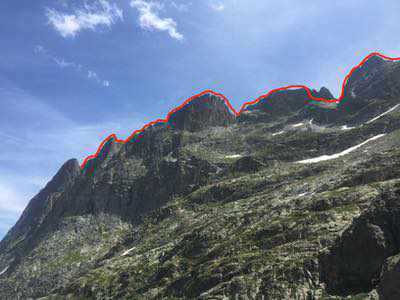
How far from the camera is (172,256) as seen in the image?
11631 cm

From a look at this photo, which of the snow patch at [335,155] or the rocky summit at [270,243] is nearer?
the rocky summit at [270,243]

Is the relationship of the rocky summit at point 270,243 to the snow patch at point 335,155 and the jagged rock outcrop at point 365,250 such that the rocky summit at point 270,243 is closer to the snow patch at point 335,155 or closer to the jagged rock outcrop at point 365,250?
the jagged rock outcrop at point 365,250

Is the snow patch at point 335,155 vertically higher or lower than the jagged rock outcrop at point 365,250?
higher

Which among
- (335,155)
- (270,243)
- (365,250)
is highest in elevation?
(335,155)

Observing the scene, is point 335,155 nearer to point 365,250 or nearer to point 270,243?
point 270,243

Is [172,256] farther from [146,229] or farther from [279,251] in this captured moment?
[146,229]

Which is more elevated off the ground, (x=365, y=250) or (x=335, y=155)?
(x=335, y=155)

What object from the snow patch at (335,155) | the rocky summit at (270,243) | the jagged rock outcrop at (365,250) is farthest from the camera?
the snow patch at (335,155)

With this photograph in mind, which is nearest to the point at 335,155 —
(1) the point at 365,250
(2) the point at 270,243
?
(2) the point at 270,243

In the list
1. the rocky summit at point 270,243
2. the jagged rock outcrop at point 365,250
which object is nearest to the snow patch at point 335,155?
the rocky summit at point 270,243

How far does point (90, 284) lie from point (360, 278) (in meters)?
97.8

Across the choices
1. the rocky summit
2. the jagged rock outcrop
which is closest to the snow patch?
the rocky summit

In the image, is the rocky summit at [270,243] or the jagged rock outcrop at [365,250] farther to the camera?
the rocky summit at [270,243]

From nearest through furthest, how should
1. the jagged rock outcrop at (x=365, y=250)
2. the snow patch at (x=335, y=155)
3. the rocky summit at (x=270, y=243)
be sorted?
the jagged rock outcrop at (x=365, y=250) < the rocky summit at (x=270, y=243) < the snow patch at (x=335, y=155)
